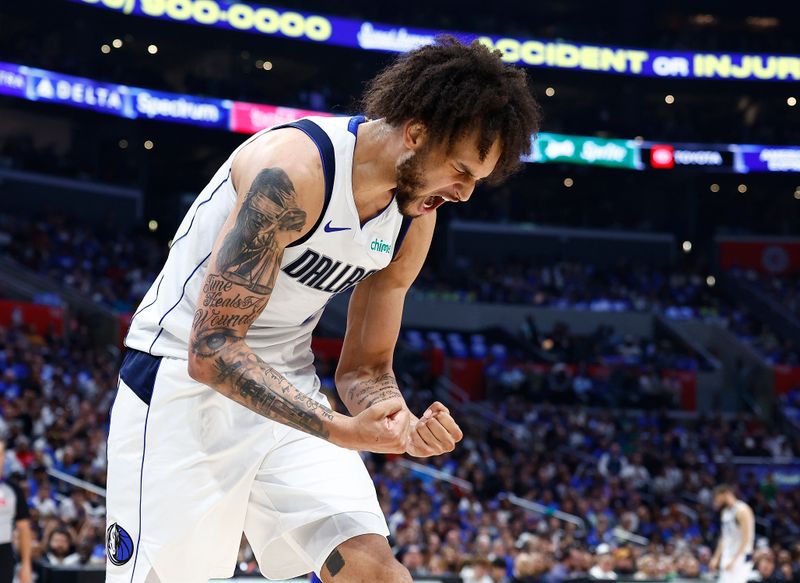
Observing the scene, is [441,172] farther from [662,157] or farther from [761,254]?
[761,254]

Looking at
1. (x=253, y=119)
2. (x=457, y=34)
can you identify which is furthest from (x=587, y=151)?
(x=253, y=119)

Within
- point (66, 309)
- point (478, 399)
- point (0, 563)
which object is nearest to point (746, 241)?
point (478, 399)

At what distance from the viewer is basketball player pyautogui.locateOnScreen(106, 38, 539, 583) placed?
9.41 feet

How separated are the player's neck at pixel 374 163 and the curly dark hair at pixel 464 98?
0.06 meters

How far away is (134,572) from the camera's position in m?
3.14

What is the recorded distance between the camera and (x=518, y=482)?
17.8 m

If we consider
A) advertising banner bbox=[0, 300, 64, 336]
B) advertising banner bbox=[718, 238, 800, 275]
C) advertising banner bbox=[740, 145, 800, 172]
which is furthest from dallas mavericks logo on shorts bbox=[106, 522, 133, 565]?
advertising banner bbox=[718, 238, 800, 275]

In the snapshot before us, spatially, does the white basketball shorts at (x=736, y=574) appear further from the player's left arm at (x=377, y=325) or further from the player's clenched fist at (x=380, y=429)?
the player's clenched fist at (x=380, y=429)

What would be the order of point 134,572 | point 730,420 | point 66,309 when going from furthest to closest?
point 730,420 → point 66,309 → point 134,572

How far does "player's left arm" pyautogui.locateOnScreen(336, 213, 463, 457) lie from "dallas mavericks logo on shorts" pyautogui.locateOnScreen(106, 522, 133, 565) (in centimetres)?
81

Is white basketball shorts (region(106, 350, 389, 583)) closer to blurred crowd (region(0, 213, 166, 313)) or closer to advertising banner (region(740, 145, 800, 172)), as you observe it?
blurred crowd (region(0, 213, 166, 313))

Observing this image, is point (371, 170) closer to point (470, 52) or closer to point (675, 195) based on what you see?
point (470, 52)

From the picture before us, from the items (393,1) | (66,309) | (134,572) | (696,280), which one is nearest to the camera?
(134,572)

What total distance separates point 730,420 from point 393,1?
17188 millimetres
